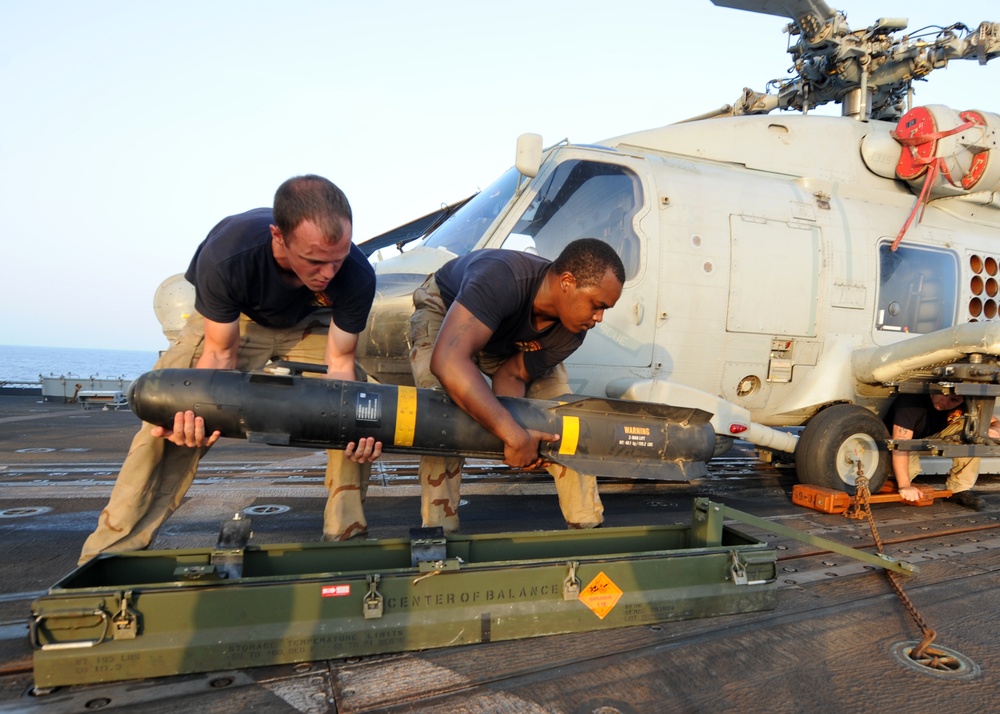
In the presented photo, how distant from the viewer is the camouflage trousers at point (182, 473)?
304 centimetres

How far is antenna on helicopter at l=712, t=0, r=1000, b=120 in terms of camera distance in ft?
23.9

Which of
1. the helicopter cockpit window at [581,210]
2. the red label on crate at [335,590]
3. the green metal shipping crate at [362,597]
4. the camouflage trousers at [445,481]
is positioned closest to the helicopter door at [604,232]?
the helicopter cockpit window at [581,210]

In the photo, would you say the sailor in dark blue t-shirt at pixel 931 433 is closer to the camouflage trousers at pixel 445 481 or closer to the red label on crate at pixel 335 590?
the camouflage trousers at pixel 445 481

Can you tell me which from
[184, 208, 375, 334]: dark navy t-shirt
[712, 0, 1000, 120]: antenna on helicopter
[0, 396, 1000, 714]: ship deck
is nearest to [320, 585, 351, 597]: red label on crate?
[0, 396, 1000, 714]: ship deck

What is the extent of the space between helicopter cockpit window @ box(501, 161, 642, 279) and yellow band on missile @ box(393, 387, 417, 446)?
2.25m

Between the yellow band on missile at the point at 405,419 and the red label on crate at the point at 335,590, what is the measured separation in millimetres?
857

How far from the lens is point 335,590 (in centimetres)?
230

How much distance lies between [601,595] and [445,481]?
1.28m

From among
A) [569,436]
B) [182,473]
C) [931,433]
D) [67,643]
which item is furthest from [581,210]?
[67,643]

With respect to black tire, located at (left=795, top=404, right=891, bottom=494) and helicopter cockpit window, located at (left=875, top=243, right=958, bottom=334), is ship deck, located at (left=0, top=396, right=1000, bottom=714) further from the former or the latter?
helicopter cockpit window, located at (left=875, top=243, right=958, bottom=334)

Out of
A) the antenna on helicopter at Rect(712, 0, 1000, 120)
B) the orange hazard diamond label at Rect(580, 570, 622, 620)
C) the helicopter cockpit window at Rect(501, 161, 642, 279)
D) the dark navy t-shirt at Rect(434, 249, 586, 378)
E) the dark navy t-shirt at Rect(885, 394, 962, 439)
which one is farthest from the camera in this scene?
the antenna on helicopter at Rect(712, 0, 1000, 120)

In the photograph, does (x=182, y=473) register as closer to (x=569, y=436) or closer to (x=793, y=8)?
(x=569, y=436)

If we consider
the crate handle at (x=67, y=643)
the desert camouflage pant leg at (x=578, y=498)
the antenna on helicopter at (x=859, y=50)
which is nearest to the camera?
the crate handle at (x=67, y=643)

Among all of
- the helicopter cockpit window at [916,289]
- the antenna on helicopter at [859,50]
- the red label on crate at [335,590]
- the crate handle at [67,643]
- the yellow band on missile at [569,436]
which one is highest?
the antenna on helicopter at [859,50]
